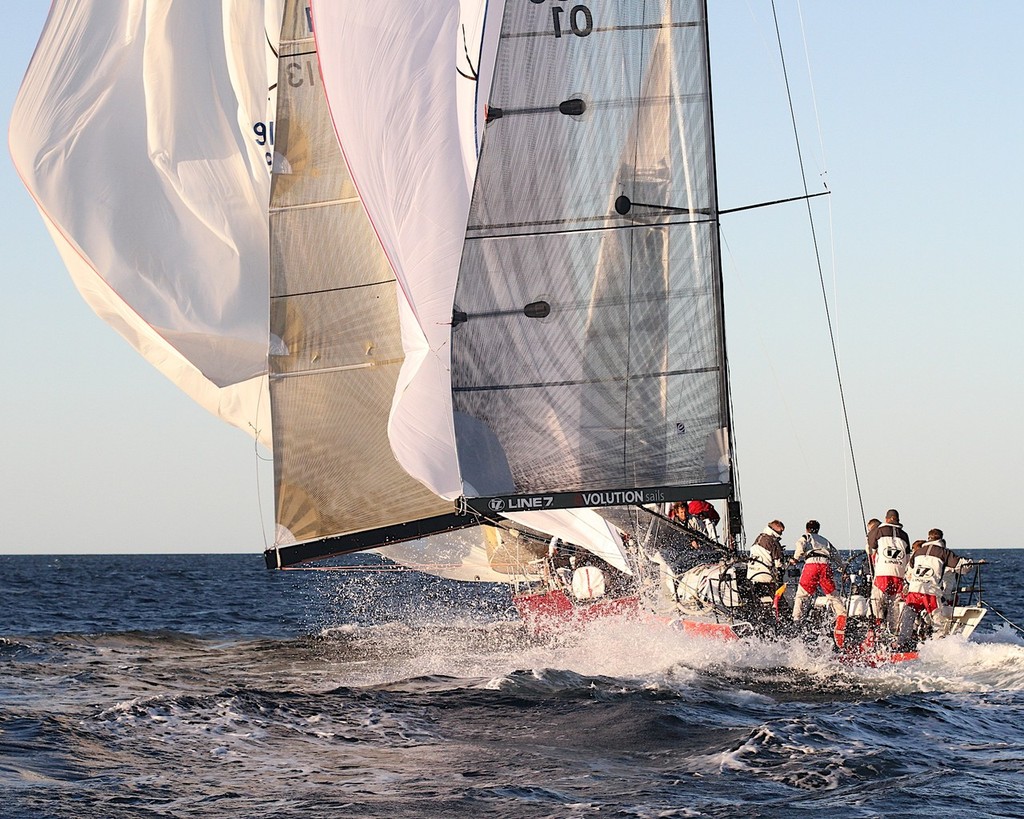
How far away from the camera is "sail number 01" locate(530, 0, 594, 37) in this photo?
50.3 feet

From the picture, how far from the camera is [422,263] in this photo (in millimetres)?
15680

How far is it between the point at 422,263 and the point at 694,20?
3900mm

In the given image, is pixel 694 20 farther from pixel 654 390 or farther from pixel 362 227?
pixel 362 227

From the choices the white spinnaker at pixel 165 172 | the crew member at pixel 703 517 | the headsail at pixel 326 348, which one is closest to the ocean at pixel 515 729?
the crew member at pixel 703 517

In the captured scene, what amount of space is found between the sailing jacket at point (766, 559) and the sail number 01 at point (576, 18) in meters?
5.96

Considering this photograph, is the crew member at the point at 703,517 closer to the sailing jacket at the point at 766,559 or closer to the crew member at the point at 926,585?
the sailing jacket at the point at 766,559

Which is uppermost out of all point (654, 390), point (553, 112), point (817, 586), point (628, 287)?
point (553, 112)

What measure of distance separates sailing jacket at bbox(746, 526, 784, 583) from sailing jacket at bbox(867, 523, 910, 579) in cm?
110

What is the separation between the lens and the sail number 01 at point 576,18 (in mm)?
15328

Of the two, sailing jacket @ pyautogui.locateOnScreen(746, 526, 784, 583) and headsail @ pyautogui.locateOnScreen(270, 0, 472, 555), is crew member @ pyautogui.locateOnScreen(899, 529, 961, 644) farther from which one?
headsail @ pyautogui.locateOnScreen(270, 0, 472, 555)

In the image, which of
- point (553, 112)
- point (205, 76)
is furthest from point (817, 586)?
point (205, 76)

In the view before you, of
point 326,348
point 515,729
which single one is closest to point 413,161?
point 326,348

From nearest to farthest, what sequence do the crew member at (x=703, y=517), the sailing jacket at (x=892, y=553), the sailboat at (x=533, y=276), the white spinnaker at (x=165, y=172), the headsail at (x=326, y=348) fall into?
the sailboat at (x=533, y=276) < the sailing jacket at (x=892, y=553) < the crew member at (x=703, y=517) < the headsail at (x=326, y=348) < the white spinnaker at (x=165, y=172)

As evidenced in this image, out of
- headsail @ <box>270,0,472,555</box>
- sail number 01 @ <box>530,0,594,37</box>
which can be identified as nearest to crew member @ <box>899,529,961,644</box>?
headsail @ <box>270,0,472,555</box>
